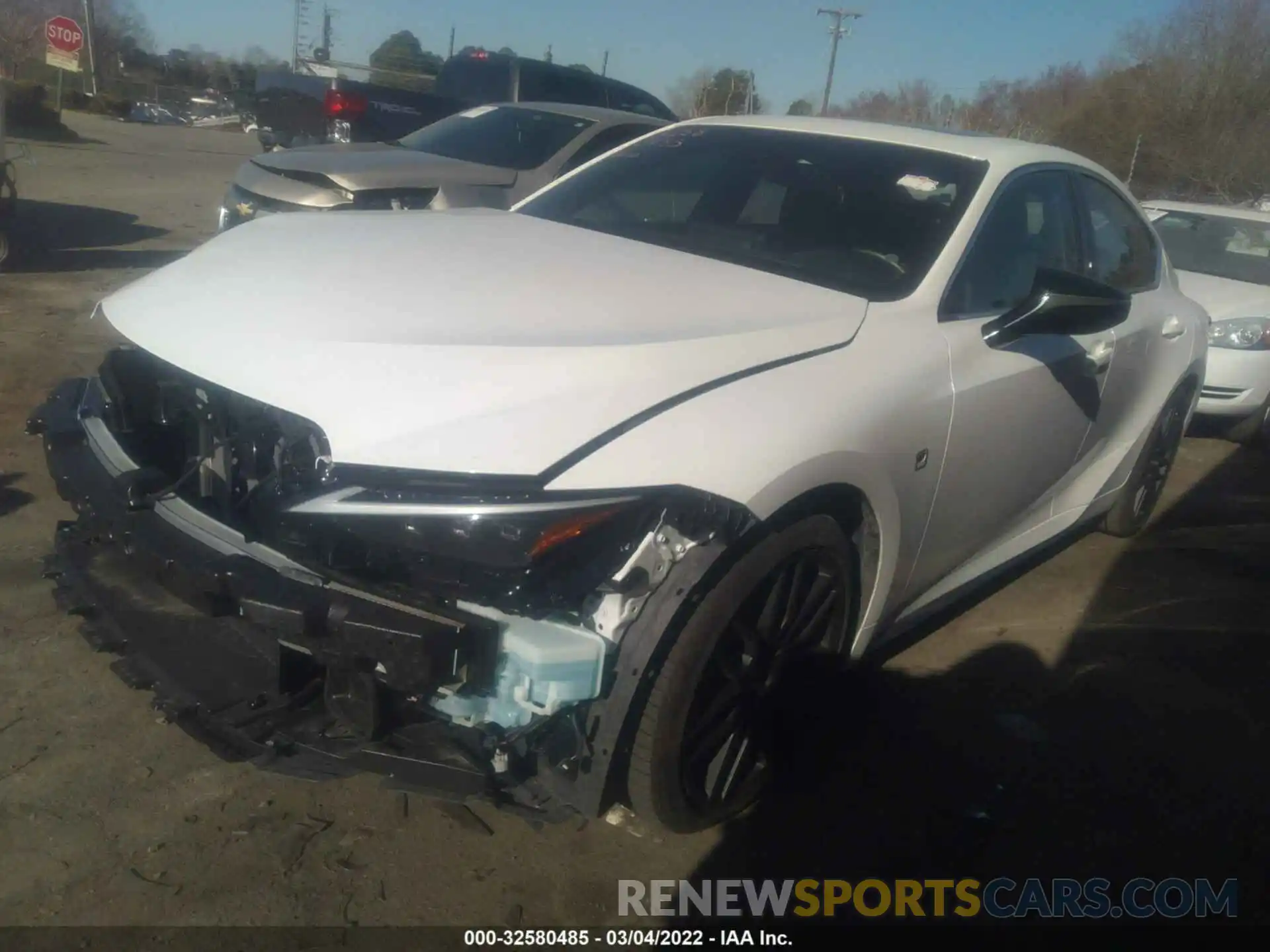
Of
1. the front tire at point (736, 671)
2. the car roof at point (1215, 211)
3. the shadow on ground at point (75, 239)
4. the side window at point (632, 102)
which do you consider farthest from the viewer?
the side window at point (632, 102)

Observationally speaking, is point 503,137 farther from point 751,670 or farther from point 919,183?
point 751,670

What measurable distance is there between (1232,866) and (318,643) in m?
2.43

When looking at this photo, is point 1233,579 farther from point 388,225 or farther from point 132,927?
point 132,927

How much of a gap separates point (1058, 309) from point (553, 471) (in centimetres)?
167

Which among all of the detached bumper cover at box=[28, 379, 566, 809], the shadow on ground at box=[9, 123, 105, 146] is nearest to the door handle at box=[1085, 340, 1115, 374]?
the detached bumper cover at box=[28, 379, 566, 809]

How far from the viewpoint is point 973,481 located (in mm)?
3041

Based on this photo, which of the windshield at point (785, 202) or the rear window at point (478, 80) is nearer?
the windshield at point (785, 202)

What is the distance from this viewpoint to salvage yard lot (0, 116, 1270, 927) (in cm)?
237

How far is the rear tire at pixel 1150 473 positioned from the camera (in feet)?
14.8

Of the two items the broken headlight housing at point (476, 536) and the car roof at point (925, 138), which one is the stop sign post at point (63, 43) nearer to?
the car roof at point (925, 138)

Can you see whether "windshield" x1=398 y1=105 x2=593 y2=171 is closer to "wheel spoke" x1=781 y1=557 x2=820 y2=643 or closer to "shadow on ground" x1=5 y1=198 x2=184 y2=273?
"shadow on ground" x1=5 y1=198 x2=184 y2=273

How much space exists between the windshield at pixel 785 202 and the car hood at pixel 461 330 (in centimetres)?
27

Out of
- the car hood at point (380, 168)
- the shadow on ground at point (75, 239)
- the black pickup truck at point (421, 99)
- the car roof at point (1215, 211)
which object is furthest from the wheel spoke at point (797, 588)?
the black pickup truck at point (421, 99)

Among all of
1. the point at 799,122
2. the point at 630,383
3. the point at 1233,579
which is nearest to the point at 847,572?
the point at 630,383
